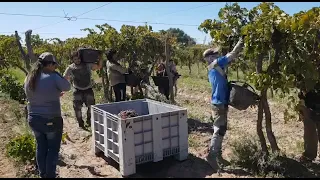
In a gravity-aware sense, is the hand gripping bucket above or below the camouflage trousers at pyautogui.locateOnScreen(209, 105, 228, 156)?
above

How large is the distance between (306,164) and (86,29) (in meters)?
7.13

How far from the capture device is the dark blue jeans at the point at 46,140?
12.8ft

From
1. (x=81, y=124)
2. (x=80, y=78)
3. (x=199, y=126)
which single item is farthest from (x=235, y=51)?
(x=81, y=124)

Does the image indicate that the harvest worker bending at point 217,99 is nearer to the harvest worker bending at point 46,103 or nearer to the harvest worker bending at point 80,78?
the harvest worker bending at point 46,103

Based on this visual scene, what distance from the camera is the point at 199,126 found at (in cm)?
687

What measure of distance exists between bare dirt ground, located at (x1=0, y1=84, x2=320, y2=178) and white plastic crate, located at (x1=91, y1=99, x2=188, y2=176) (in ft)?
0.65

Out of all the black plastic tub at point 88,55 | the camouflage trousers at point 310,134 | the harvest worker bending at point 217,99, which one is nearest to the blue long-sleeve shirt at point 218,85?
the harvest worker bending at point 217,99

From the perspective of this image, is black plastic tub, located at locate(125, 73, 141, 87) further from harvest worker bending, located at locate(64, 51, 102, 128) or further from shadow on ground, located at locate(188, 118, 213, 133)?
shadow on ground, located at locate(188, 118, 213, 133)

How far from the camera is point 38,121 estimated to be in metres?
3.89

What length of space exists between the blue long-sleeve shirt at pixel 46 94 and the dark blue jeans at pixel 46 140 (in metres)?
0.08

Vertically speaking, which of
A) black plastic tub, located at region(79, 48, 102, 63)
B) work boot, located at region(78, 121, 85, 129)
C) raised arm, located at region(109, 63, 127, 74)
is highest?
black plastic tub, located at region(79, 48, 102, 63)

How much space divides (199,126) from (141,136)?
105 inches

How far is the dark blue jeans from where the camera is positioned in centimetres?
391

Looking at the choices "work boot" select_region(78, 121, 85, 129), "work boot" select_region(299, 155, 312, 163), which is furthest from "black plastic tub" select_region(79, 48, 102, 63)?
"work boot" select_region(299, 155, 312, 163)
